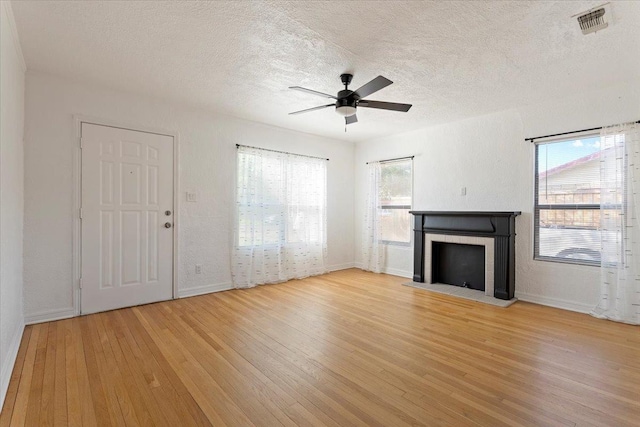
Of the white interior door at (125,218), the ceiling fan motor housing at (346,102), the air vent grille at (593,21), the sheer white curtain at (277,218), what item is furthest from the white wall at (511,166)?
the white interior door at (125,218)

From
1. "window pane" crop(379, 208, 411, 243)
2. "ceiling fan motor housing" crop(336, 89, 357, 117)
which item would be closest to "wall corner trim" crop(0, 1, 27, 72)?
"ceiling fan motor housing" crop(336, 89, 357, 117)

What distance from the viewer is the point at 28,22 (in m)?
2.28

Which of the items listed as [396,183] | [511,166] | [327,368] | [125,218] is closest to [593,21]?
[511,166]

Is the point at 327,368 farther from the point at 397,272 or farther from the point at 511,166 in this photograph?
the point at 511,166

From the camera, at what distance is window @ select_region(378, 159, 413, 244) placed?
5.31 meters

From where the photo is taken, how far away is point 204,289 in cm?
421

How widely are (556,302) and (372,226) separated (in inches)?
115

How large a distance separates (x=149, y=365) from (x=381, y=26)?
10.2 feet

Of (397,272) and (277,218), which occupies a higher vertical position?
(277,218)

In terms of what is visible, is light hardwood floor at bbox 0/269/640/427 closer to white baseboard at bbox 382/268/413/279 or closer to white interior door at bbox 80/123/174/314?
white interior door at bbox 80/123/174/314

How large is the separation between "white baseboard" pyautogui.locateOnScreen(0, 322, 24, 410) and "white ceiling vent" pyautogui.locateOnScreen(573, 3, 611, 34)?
15.0 feet

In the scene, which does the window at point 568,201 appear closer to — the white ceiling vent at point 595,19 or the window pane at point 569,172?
the window pane at point 569,172

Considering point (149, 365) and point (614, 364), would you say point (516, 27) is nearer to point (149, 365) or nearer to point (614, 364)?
point (614, 364)

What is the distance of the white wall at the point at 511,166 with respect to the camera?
11.4 feet
